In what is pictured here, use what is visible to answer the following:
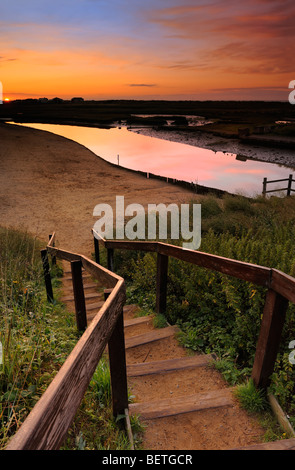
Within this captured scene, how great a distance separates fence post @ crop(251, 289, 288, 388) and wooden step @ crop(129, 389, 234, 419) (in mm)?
323

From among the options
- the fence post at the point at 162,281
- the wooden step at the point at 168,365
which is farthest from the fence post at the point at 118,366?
the fence post at the point at 162,281

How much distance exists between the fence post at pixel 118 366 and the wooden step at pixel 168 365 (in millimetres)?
859

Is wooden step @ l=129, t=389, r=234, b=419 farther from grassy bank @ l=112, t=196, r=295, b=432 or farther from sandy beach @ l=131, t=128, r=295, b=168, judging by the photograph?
sandy beach @ l=131, t=128, r=295, b=168

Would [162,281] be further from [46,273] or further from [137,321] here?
[46,273]

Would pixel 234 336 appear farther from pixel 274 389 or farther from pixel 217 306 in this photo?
pixel 274 389

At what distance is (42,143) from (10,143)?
302 centimetres

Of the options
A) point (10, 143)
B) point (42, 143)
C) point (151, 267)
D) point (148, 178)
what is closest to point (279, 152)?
point (148, 178)

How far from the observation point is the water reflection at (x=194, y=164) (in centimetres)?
2977

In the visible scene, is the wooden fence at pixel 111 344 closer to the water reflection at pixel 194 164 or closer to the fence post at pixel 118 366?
the fence post at pixel 118 366

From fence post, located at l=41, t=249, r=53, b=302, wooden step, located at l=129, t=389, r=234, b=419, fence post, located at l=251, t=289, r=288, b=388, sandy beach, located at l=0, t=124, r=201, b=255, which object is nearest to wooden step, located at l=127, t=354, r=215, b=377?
wooden step, located at l=129, t=389, r=234, b=419

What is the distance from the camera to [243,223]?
27.8ft

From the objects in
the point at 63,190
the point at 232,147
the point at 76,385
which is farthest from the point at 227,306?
the point at 232,147
